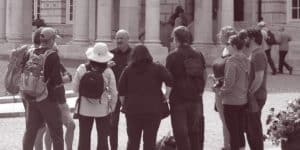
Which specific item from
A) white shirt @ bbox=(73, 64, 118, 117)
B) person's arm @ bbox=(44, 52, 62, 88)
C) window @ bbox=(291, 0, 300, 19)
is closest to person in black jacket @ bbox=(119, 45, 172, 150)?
white shirt @ bbox=(73, 64, 118, 117)

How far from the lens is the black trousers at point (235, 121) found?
31.5 ft

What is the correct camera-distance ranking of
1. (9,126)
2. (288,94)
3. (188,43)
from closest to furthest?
1. (188,43)
2. (9,126)
3. (288,94)

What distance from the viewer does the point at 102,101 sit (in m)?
8.88

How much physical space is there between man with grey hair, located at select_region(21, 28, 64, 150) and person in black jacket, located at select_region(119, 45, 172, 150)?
916 millimetres

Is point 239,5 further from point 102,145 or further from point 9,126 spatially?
point 102,145

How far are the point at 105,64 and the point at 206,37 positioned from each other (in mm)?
20686

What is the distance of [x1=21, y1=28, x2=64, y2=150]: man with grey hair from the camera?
895 centimetres

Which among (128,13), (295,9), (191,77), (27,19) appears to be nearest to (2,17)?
(27,19)

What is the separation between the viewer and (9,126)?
13398 mm

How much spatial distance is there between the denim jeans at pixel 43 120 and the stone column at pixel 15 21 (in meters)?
23.7

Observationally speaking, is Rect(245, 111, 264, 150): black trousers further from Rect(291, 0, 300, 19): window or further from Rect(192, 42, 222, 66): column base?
Rect(291, 0, 300, 19): window

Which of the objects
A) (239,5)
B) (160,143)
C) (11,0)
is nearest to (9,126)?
(160,143)

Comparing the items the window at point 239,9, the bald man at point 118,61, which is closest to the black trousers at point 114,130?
the bald man at point 118,61

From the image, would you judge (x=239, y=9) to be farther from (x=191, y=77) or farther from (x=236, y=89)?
(x=191, y=77)
